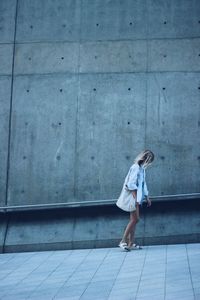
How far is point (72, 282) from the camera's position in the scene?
5.21 meters

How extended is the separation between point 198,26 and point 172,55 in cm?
82

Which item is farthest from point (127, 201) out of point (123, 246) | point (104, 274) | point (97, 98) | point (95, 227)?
point (97, 98)

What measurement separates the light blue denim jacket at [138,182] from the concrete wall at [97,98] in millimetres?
739

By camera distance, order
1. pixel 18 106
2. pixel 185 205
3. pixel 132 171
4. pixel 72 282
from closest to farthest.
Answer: pixel 72 282 → pixel 132 171 → pixel 185 205 → pixel 18 106

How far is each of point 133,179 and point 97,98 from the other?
6.81 ft

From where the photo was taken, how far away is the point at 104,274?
551cm

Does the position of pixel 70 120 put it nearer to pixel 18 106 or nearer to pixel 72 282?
pixel 18 106

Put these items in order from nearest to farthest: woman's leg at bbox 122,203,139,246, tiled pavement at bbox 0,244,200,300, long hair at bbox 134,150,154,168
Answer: tiled pavement at bbox 0,244,200,300, woman's leg at bbox 122,203,139,246, long hair at bbox 134,150,154,168

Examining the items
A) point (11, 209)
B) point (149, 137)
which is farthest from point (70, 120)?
point (11, 209)

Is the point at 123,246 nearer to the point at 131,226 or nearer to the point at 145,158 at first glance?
the point at 131,226

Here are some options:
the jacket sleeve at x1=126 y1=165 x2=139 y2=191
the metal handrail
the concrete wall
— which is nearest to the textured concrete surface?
the metal handrail

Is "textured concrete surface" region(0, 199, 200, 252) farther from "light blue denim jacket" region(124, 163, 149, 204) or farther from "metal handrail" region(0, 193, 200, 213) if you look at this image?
"light blue denim jacket" region(124, 163, 149, 204)

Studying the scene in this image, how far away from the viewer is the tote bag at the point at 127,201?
7094 mm

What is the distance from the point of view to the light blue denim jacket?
23.3ft
